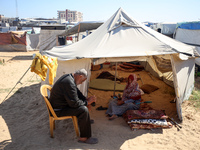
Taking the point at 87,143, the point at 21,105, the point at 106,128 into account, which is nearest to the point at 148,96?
the point at 106,128

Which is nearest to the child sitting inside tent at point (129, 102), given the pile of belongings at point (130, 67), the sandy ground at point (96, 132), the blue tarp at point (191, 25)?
the sandy ground at point (96, 132)

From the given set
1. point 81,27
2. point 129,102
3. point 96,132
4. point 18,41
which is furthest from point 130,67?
point 18,41

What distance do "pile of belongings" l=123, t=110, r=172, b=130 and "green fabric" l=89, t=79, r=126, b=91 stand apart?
2.25 metres

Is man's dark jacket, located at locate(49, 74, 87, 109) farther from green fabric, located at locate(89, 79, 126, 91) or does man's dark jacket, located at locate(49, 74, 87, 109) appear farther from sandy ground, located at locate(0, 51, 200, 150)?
green fabric, located at locate(89, 79, 126, 91)

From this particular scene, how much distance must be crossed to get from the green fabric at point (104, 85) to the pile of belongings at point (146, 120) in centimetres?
225

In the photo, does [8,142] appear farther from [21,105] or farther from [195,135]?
[195,135]

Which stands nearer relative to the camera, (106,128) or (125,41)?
(106,128)

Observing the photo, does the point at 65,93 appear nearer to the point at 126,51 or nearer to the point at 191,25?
the point at 126,51

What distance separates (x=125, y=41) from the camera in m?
4.62

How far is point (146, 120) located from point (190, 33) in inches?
286

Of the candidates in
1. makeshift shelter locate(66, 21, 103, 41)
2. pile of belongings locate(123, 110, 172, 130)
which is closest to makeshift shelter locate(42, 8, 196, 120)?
pile of belongings locate(123, 110, 172, 130)

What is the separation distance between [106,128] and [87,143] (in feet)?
2.15

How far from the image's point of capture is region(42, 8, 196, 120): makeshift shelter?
A: 4098 millimetres

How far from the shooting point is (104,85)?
21.8 feet
